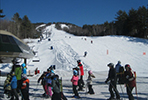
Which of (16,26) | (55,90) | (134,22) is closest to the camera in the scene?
(55,90)

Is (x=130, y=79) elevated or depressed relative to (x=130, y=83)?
elevated

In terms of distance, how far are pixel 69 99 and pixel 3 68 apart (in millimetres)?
13260

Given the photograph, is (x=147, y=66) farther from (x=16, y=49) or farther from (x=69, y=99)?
(x=16, y=49)

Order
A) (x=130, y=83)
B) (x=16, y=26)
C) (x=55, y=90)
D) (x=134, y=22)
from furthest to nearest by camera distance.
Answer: (x=16, y=26)
(x=134, y=22)
(x=130, y=83)
(x=55, y=90)

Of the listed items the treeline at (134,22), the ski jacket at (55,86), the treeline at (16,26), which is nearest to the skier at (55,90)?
the ski jacket at (55,86)

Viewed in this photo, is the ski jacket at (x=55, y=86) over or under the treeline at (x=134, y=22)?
under

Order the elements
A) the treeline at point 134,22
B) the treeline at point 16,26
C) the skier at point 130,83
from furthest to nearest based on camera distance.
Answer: the treeline at point 16,26 < the treeline at point 134,22 < the skier at point 130,83

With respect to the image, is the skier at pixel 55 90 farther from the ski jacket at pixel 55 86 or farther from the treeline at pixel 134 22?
the treeline at pixel 134 22

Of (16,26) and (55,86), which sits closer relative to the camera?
(55,86)

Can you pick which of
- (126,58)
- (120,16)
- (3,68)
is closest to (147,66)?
(126,58)

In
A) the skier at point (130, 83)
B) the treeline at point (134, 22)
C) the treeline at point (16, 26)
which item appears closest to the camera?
the skier at point (130, 83)

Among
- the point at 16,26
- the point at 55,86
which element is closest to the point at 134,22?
the point at 16,26

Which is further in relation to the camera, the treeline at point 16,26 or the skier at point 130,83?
the treeline at point 16,26

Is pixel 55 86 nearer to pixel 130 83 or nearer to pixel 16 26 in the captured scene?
pixel 130 83
